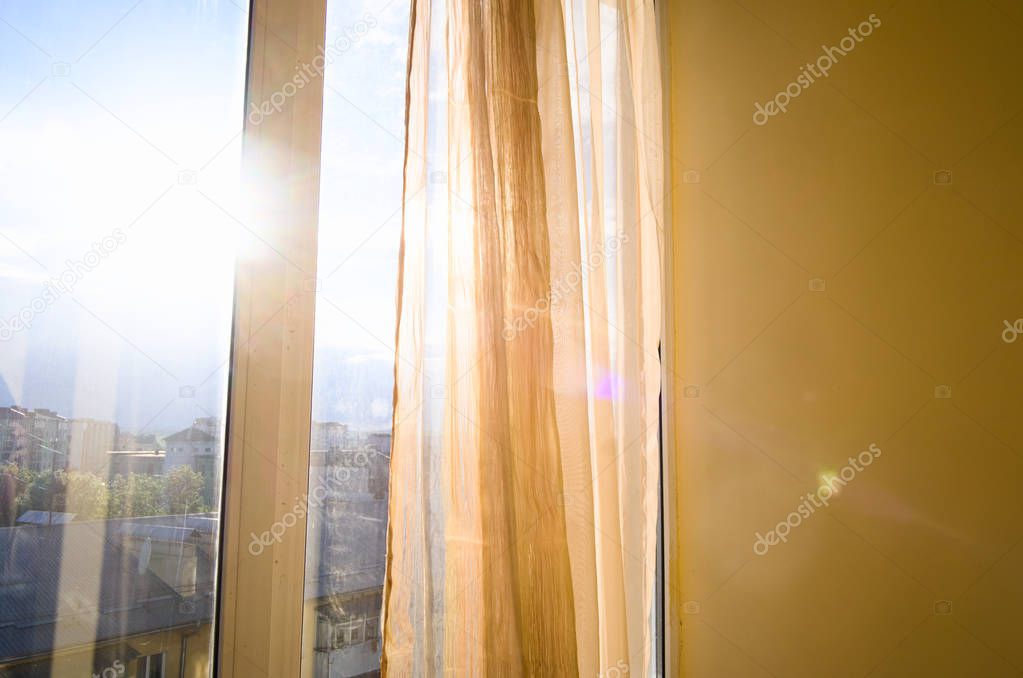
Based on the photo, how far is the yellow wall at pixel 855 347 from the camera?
1380 millimetres

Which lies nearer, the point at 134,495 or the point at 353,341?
the point at 134,495

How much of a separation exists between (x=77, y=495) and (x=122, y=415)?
12 cm

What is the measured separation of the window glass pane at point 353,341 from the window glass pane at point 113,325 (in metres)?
0.17

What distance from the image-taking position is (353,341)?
1.22m

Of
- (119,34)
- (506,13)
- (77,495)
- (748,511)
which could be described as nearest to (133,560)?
(77,495)

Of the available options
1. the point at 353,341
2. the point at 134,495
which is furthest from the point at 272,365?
the point at 134,495

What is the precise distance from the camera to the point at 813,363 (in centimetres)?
160

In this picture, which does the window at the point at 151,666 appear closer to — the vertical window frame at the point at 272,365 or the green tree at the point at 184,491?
the vertical window frame at the point at 272,365

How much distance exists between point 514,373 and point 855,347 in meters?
0.85

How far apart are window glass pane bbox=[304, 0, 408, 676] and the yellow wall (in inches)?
37.3

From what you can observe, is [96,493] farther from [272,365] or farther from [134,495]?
[272,365]
